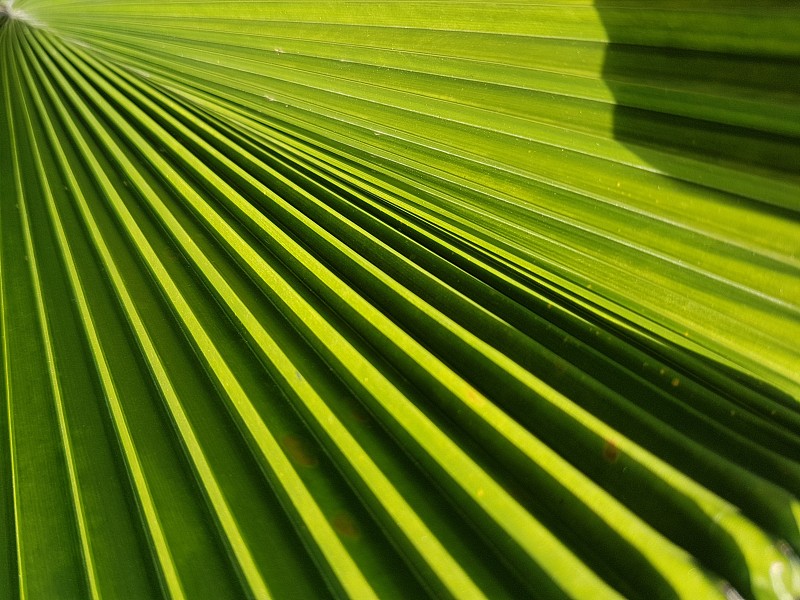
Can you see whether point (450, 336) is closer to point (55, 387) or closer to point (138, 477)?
point (138, 477)

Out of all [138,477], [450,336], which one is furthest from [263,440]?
[450,336]

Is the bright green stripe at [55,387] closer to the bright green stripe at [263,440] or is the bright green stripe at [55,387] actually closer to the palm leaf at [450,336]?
the palm leaf at [450,336]

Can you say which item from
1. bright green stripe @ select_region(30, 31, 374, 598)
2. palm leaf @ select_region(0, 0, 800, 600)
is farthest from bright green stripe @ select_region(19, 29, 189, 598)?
bright green stripe @ select_region(30, 31, 374, 598)

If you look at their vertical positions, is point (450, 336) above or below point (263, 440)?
above

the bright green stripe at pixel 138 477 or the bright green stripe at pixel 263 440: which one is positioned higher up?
the bright green stripe at pixel 263 440

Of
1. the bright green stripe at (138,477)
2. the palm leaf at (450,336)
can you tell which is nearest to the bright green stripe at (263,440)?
the palm leaf at (450,336)

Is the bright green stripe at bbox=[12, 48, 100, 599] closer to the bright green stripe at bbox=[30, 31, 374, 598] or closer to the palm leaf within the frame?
the palm leaf

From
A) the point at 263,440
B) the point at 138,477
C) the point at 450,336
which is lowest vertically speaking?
the point at 138,477

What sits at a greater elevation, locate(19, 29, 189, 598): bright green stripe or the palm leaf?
the palm leaf
